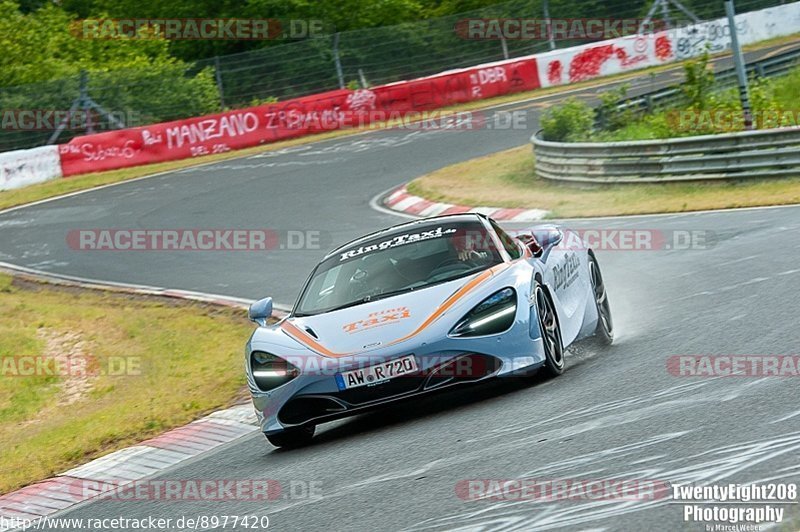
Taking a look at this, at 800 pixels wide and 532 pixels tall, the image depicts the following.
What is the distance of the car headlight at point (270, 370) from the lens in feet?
25.0

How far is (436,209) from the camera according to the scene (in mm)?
20672

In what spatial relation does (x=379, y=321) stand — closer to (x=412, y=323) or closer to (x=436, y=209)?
(x=412, y=323)

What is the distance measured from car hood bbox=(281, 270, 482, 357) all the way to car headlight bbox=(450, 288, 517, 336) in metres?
0.15

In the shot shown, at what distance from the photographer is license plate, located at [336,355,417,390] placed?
724 cm

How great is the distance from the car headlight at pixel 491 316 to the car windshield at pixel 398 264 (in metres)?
0.51

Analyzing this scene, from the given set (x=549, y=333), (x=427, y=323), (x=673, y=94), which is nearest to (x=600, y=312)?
(x=549, y=333)

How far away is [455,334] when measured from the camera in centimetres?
733

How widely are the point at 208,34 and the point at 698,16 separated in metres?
21.4

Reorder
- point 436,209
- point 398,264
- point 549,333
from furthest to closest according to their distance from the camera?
point 436,209
point 398,264
point 549,333

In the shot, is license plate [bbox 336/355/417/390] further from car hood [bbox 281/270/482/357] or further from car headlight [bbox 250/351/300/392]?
car headlight [bbox 250/351/300/392]

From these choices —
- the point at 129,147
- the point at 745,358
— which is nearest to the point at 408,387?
the point at 745,358

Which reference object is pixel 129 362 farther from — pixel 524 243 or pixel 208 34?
pixel 208 34

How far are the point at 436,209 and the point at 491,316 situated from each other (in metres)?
13.3

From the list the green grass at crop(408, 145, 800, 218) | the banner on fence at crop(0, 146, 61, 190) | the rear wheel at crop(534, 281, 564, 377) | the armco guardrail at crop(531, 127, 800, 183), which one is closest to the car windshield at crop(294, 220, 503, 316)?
the rear wheel at crop(534, 281, 564, 377)
